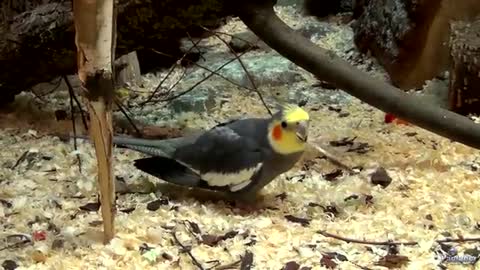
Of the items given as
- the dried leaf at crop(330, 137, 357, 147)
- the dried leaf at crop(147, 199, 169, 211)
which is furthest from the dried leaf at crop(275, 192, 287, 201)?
the dried leaf at crop(330, 137, 357, 147)

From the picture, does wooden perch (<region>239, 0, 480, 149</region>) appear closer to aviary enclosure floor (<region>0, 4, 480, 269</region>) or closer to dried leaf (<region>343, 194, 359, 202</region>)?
aviary enclosure floor (<region>0, 4, 480, 269</region>)

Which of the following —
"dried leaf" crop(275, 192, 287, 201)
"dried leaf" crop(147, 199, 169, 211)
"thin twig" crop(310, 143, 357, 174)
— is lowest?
"thin twig" crop(310, 143, 357, 174)

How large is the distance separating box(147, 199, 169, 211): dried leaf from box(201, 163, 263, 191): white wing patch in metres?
0.10

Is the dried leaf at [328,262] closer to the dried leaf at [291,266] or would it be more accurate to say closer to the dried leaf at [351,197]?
the dried leaf at [291,266]

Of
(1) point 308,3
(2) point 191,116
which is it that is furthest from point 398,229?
(1) point 308,3

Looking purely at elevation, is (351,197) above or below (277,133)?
below

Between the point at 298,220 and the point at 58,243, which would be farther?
the point at 298,220

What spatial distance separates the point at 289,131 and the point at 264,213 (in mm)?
170

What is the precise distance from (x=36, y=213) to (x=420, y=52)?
128cm

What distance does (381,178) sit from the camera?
66.6 inches

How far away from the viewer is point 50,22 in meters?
1.84

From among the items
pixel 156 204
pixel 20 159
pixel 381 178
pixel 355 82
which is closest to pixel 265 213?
pixel 156 204

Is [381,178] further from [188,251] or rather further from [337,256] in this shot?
[188,251]

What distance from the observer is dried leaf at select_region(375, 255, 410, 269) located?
1.29 metres
